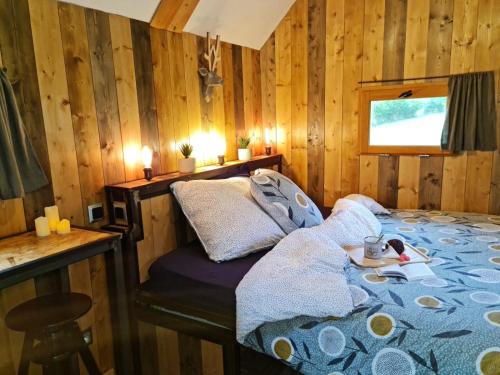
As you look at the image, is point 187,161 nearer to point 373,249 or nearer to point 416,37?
point 373,249

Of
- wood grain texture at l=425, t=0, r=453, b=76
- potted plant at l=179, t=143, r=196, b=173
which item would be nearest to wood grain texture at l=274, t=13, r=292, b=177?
wood grain texture at l=425, t=0, r=453, b=76

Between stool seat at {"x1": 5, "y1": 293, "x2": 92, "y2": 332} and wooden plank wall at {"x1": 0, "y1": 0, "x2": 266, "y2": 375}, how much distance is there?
17cm

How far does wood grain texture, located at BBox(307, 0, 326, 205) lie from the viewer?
3.23 m

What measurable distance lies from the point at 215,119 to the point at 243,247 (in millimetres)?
1279

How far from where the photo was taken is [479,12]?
269 centimetres

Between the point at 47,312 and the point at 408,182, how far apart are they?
2762 mm

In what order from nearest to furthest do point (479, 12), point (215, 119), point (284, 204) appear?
point (284, 204)
point (479, 12)
point (215, 119)

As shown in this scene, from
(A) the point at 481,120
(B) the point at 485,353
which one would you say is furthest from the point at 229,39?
(B) the point at 485,353

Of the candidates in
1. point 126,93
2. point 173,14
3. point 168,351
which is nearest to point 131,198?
point 126,93

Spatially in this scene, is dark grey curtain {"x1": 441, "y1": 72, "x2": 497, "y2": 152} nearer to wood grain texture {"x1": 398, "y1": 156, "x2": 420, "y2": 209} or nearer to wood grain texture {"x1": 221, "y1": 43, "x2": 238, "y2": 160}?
wood grain texture {"x1": 398, "y1": 156, "x2": 420, "y2": 209}

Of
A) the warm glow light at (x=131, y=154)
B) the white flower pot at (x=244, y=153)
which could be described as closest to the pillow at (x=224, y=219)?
the warm glow light at (x=131, y=154)

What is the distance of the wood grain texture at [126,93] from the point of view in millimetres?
2104

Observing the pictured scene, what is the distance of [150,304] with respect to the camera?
1.98 metres

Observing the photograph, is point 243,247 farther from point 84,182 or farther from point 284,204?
point 84,182
